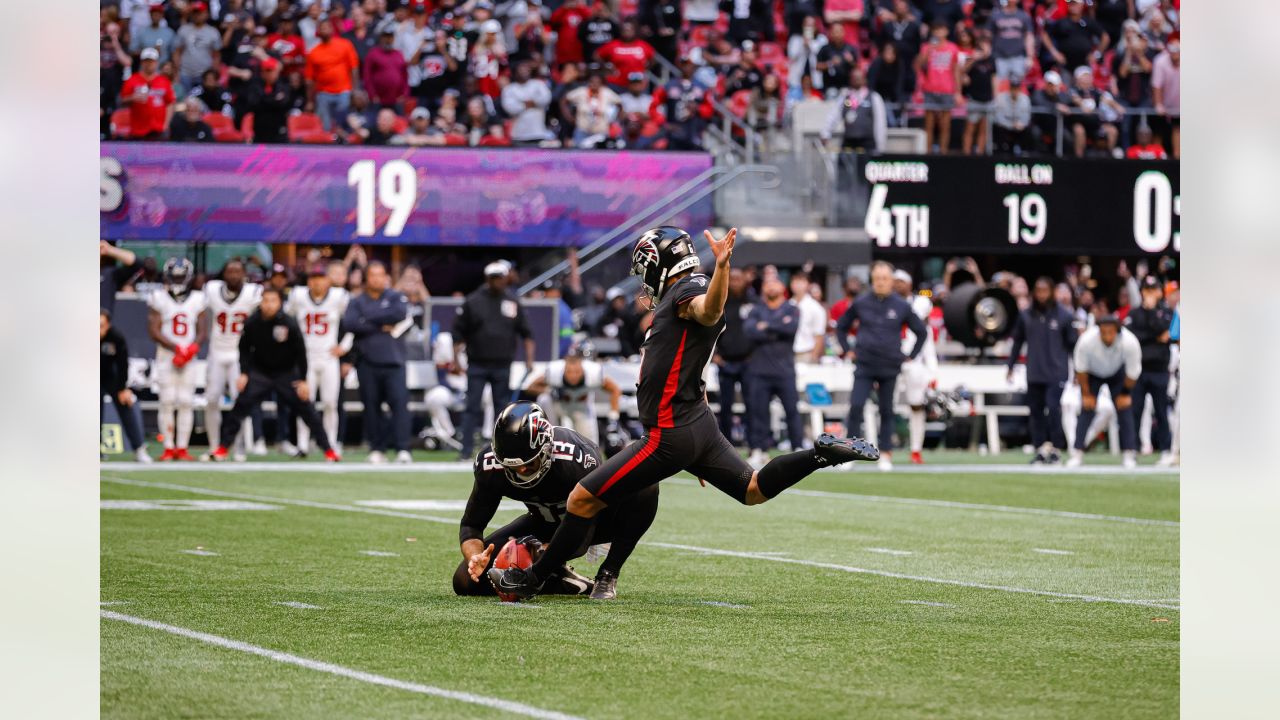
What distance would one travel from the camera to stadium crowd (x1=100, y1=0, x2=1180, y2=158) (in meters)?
22.7

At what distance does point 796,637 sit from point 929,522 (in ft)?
18.9

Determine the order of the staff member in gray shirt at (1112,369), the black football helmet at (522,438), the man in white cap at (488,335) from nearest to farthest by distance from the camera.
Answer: the black football helmet at (522,438) < the man in white cap at (488,335) < the staff member in gray shirt at (1112,369)

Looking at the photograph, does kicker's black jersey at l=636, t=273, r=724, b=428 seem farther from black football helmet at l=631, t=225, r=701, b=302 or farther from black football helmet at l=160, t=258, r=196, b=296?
black football helmet at l=160, t=258, r=196, b=296

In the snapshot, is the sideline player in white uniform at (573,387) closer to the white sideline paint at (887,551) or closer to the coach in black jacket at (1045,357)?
the coach in black jacket at (1045,357)

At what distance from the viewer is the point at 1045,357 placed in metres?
18.9

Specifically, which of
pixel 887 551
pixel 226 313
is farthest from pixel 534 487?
pixel 226 313

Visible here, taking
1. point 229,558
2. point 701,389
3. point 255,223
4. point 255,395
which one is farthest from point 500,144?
point 701,389

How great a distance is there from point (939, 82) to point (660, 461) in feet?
60.9

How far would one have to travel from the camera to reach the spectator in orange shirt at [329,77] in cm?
2284

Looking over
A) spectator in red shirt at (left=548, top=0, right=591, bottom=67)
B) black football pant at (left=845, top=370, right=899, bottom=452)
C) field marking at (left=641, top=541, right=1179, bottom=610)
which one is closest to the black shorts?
field marking at (left=641, top=541, right=1179, bottom=610)

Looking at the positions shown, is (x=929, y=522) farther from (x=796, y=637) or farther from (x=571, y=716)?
(x=571, y=716)

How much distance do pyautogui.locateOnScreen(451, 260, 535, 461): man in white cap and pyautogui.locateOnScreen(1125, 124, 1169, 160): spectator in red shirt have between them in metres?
10.3

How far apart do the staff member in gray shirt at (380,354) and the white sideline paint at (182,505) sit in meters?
4.78

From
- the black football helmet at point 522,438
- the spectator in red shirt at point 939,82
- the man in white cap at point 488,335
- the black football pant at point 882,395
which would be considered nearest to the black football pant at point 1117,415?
the black football pant at point 882,395
